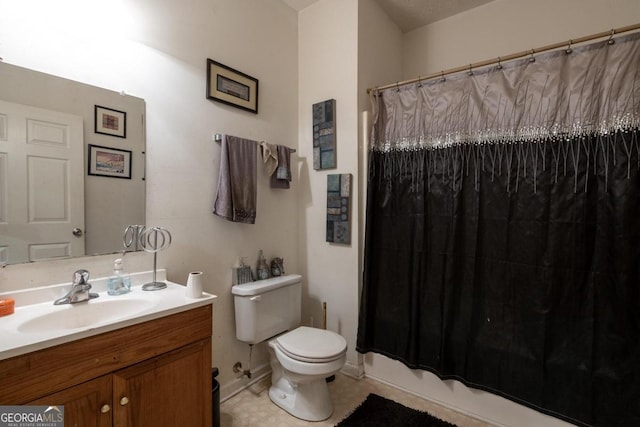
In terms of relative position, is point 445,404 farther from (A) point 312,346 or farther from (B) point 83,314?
(B) point 83,314

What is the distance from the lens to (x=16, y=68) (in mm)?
1207

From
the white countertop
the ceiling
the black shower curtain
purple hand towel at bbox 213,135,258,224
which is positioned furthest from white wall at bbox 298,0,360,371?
the white countertop

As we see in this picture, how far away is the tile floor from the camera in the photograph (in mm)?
1750

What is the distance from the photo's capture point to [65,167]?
134cm

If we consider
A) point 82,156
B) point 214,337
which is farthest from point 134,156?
Result: point 214,337

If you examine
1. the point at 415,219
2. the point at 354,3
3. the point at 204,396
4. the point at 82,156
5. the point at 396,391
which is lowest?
the point at 396,391

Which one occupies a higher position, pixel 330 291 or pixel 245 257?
pixel 245 257

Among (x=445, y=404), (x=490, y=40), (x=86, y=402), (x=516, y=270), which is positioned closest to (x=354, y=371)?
(x=445, y=404)

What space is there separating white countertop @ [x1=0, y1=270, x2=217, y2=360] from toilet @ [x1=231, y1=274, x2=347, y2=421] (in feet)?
1.78

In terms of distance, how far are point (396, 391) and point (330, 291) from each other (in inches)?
30.8

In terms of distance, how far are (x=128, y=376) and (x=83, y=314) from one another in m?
0.36

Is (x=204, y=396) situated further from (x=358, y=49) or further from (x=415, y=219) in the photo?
(x=358, y=49)

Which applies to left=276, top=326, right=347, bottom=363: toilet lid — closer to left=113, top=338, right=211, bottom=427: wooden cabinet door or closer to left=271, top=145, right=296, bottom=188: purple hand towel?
left=113, top=338, right=211, bottom=427: wooden cabinet door

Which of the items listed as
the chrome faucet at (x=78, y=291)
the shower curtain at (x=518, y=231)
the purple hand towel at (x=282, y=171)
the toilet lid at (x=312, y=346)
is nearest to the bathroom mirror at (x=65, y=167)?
the chrome faucet at (x=78, y=291)
